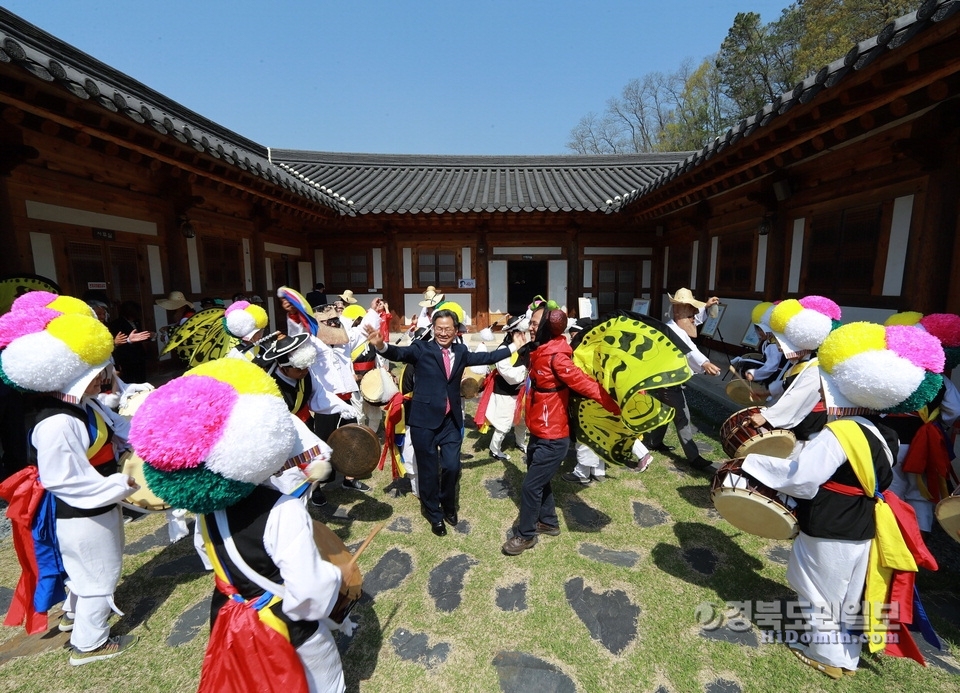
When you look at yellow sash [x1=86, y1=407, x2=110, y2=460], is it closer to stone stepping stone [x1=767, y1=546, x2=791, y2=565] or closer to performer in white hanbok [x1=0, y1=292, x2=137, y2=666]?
performer in white hanbok [x1=0, y1=292, x2=137, y2=666]

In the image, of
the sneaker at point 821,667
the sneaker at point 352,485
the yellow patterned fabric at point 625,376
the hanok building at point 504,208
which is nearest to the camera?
the sneaker at point 821,667

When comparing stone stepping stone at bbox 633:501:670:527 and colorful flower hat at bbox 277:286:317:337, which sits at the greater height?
colorful flower hat at bbox 277:286:317:337

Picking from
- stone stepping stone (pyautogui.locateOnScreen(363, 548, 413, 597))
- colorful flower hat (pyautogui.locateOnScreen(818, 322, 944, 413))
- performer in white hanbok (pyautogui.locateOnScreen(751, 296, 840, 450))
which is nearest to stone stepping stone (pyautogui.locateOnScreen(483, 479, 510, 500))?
stone stepping stone (pyautogui.locateOnScreen(363, 548, 413, 597))

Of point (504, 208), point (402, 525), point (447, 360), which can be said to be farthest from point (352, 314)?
point (504, 208)

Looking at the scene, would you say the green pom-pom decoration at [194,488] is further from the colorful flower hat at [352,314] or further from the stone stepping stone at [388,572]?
the colorful flower hat at [352,314]

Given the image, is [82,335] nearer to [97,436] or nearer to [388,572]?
[97,436]

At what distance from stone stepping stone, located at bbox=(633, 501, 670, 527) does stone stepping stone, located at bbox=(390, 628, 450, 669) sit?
2.05 metres

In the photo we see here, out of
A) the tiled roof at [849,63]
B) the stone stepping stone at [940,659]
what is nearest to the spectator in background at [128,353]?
the tiled roof at [849,63]

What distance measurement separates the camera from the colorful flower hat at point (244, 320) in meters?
3.94

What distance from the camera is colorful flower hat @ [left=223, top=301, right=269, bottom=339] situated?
3.94 m

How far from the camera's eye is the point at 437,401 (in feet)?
11.2

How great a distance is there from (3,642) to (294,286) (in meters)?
9.99

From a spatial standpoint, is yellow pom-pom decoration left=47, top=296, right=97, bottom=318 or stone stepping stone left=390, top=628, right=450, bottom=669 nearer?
stone stepping stone left=390, top=628, right=450, bottom=669

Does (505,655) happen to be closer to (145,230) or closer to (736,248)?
(145,230)
